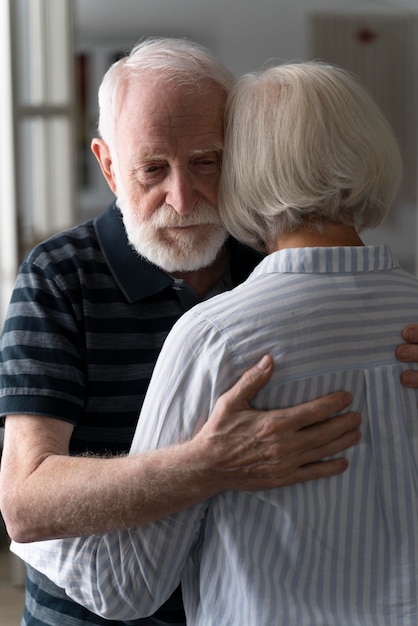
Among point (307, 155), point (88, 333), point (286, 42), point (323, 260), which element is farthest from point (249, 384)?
point (286, 42)

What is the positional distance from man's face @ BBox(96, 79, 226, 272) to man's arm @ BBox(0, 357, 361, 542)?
434mm

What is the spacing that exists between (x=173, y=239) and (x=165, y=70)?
279 millimetres

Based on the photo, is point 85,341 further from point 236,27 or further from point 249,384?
point 236,27

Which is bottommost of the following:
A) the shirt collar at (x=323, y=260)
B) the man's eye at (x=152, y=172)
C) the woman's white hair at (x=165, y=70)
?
the shirt collar at (x=323, y=260)

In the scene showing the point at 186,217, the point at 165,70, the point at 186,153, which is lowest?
the point at 186,217

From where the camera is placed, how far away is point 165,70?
1456 millimetres

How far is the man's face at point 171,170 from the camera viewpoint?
4.69ft

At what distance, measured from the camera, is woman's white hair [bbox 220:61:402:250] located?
1167mm

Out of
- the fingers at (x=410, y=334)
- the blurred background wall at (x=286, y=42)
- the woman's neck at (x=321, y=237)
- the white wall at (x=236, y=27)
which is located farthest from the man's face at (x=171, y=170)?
the white wall at (x=236, y=27)

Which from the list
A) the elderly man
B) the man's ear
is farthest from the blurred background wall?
the elderly man

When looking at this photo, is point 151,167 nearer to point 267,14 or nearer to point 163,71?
point 163,71

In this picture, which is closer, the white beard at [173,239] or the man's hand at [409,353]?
the man's hand at [409,353]

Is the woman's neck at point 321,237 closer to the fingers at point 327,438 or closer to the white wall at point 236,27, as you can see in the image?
the fingers at point 327,438

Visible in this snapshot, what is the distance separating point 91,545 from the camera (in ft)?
3.91
